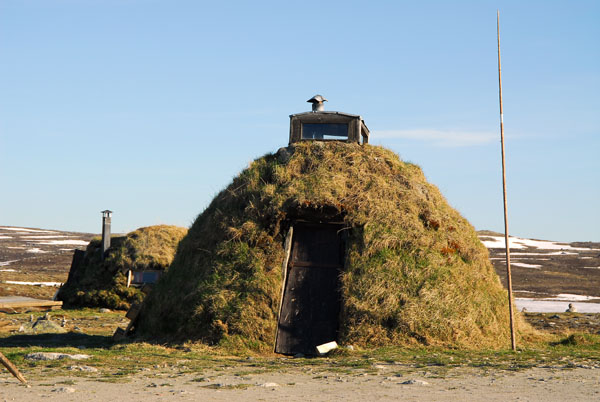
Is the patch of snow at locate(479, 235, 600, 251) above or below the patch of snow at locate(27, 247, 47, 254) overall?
above

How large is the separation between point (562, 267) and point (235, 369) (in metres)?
74.9

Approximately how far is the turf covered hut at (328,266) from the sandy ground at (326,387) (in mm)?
3871

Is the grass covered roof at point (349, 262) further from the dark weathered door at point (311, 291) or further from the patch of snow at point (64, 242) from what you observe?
the patch of snow at point (64, 242)

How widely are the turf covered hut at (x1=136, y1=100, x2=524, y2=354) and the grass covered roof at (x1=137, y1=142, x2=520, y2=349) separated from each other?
0.03m

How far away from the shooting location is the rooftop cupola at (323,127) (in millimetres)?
20781

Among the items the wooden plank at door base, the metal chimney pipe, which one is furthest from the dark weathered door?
the metal chimney pipe

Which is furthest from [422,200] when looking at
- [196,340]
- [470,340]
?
[196,340]

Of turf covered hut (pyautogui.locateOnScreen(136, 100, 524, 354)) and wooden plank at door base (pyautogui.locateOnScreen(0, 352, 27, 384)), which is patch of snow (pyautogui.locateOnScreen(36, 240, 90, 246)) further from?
wooden plank at door base (pyautogui.locateOnScreen(0, 352, 27, 384))

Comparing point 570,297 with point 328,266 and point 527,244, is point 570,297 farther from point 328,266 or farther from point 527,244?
point 527,244

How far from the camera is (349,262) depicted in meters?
17.9

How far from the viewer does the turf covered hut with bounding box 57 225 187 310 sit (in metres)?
37.2

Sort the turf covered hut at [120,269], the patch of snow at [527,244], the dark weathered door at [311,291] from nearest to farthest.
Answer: the dark weathered door at [311,291] < the turf covered hut at [120,269] < the patch of snow at [527,244]

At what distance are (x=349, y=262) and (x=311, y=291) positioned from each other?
1208mm

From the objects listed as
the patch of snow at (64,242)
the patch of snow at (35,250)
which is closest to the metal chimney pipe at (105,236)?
the patch of snow at (35,250)
